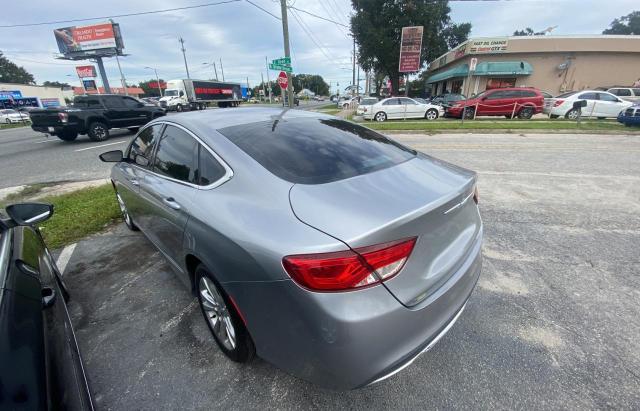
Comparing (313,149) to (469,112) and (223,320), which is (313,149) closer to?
(223,320)

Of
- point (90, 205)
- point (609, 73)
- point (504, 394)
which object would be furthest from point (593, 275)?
point (609, 73)

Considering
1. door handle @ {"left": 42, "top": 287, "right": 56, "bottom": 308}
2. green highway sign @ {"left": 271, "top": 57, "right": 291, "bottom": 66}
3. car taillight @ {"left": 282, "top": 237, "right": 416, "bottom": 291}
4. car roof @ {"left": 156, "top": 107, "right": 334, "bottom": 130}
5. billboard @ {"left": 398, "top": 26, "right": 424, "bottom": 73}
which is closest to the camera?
car taillight @ {"left": 282, "top": 237, "right": 416, "bottom": 291}

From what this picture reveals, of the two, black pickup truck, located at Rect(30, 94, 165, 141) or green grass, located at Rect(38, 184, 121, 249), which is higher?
black pickup truck, located at Rect(30, 94, 165, 141)

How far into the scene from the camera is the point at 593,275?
284 cm

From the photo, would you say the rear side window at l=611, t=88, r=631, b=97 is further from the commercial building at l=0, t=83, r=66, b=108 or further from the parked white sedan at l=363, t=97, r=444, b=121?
the commercial building at l=0, t=83, r=66, b=108

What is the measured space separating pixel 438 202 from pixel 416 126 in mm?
12884

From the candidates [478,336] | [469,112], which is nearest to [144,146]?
[478,336]

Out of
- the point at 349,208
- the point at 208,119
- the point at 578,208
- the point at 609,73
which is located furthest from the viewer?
the point at 609,73

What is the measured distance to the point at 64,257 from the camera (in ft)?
11.7

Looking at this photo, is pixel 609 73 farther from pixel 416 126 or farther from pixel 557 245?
pixel 557 245

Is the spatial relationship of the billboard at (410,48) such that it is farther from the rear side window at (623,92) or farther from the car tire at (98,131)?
the car tire at (98,131)

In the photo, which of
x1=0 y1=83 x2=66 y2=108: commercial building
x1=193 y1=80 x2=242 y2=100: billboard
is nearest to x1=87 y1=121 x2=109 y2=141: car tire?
x1=193 y1=80 x2=242 y2=100: billboard

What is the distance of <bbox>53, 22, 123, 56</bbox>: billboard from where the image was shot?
4206cm

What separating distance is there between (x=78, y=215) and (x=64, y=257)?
51.6 inches
